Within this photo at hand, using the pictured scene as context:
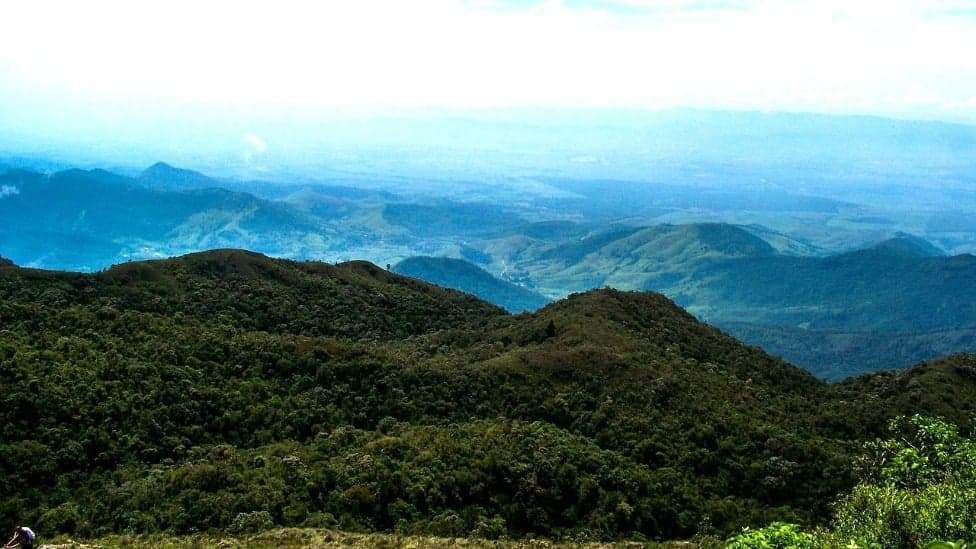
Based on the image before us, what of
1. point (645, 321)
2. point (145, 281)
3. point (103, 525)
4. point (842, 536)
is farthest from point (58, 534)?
point (645, 321)

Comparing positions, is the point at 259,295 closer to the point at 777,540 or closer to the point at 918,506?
the point at 777,540

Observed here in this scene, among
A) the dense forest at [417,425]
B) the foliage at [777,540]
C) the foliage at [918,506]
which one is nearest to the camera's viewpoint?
the foliage at [918,506]

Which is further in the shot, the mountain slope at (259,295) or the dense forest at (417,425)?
the mountain slope at (259,295)

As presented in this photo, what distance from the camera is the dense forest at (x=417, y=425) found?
32812 millimetres

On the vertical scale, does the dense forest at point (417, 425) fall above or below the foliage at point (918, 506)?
below

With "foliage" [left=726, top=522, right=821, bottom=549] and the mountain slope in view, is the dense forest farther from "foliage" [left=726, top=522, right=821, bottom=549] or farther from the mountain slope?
"foliage" [left=726, top=522, right=821, bottom=549]

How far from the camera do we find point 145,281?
220ft

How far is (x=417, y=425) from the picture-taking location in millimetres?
42594

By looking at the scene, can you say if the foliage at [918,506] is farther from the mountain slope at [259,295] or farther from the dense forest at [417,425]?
the mountain slope at [259,295]

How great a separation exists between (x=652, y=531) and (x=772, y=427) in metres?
13.3

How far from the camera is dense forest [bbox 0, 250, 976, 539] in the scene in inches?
1292

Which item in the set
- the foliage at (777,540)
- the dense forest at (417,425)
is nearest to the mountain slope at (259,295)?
the dense forest at (417,425)

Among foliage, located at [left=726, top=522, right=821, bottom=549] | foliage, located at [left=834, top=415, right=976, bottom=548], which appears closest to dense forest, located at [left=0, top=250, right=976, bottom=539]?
foliage, located at [left=834, top=415, right=976, bottom=548]

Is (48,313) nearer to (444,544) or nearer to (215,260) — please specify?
(215,260)
